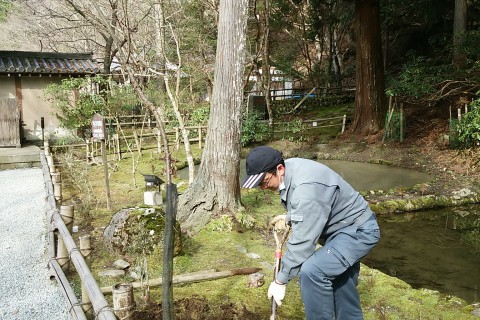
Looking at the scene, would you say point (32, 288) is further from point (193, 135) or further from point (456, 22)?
point (456, 22)

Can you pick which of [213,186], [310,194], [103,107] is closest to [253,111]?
[103,107]

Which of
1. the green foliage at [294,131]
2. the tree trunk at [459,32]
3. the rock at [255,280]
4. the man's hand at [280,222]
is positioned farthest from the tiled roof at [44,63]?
the man's hand at [280,222]

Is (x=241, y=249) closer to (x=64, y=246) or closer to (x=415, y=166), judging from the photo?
(x=64, y=246)

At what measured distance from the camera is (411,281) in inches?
205

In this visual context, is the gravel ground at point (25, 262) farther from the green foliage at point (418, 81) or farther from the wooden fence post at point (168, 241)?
the green foliage at point (418, 81)

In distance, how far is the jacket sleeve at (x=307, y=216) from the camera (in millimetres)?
2453

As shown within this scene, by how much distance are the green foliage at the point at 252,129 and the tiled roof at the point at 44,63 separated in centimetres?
538

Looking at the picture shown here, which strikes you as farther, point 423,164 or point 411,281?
point 423,164

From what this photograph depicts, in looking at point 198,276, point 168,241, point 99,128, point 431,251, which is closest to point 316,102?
point 431,251

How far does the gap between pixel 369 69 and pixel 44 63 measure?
11.0 metres

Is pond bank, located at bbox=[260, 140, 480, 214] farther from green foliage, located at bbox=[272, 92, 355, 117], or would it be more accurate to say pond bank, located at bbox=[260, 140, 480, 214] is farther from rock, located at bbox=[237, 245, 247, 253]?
green foliage, located at bbox=[272, 92, 355, 117]

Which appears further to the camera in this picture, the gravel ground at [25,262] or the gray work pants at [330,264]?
the gravel ground at [25,262]

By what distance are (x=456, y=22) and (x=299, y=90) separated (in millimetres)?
12890

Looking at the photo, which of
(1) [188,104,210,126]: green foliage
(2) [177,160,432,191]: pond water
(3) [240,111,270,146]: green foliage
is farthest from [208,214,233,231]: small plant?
(1) [188,104,210,126]: green foliage
